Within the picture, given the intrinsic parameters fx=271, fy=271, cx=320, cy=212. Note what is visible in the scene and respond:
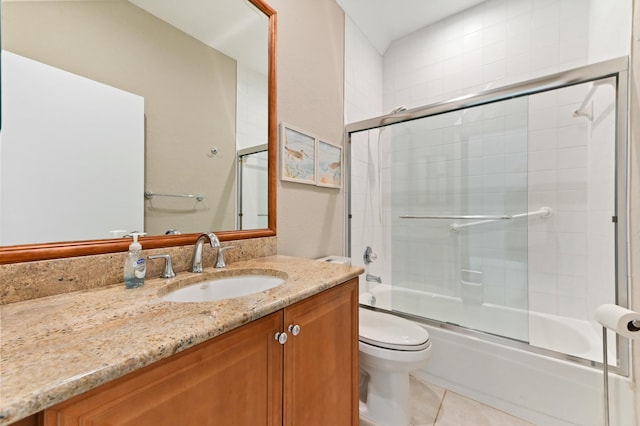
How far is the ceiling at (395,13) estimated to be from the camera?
2137 mm

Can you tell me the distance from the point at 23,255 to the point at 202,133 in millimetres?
734

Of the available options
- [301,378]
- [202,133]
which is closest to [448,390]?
[301,378]

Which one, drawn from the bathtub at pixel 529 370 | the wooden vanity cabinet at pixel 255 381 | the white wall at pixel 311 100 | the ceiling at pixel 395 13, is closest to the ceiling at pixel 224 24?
the white wall at pixel 311 100

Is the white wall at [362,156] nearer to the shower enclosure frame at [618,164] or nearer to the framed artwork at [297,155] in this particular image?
the framed artwork at [297,155]

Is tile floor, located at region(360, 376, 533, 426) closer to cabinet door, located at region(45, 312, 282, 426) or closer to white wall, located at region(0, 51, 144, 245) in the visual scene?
cabinet door, located at region(45, 312, 282, 426)

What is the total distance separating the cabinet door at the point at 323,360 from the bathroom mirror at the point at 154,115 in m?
0.58

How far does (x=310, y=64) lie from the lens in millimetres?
1774

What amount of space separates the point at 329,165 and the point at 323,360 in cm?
135

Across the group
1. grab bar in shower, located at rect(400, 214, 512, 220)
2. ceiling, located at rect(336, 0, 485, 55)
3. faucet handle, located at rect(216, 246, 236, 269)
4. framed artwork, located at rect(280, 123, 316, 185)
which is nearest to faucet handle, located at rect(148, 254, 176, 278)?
faucet handle, located at rect(216, 246, 236, 269)

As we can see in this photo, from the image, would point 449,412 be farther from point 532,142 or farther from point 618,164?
point 532,142

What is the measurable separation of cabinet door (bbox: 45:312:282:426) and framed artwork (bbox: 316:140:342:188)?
126 cm

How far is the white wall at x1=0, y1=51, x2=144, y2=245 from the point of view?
0.77 m

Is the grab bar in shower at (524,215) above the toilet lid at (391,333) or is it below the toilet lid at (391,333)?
above

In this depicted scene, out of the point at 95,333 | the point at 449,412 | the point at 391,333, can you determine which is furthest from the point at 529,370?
the point at 95,333
